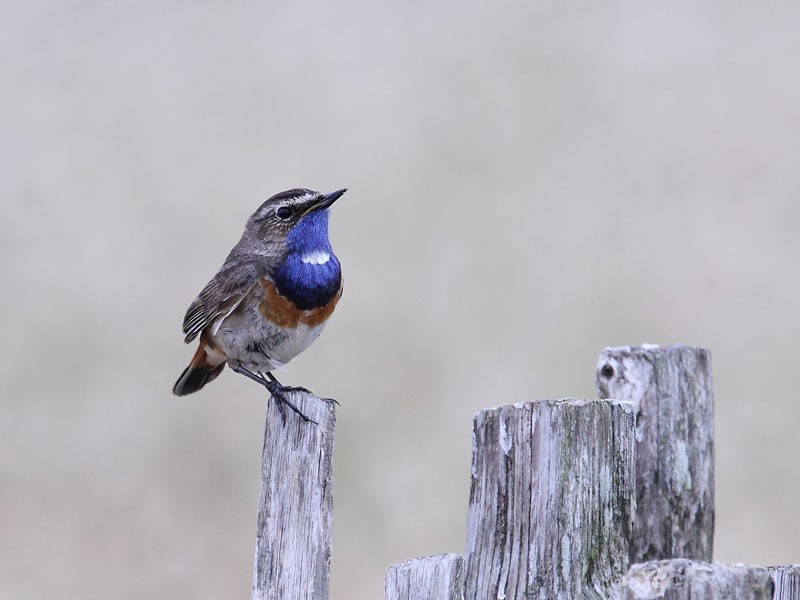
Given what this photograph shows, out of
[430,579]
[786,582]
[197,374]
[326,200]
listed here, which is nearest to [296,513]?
[430,579]

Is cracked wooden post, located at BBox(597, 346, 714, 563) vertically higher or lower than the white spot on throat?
lower

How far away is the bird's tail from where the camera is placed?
258 inches

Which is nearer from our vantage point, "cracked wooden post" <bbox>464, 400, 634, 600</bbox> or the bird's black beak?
"cracked wooden post" <bbox>464, 400, 634, 600</bbox>

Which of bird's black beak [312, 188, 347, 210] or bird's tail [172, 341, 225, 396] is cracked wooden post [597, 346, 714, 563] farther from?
bird's tail [172, 341, 225, 396]

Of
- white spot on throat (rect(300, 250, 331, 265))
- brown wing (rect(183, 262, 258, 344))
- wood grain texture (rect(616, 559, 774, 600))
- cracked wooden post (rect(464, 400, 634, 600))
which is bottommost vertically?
wood grain texture (rect(616, 559, 774, 600))

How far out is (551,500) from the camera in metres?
3.56

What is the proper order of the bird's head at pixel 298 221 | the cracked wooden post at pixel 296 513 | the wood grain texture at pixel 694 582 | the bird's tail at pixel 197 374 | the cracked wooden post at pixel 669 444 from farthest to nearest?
the bird's tail at pixel 197 374 < the bird's head at pixel 298 221 < the cracked wooden post at pixel 669 444 < the cracked wooden post at pixel 296 513 < the wood grain texture at pixel 694 582

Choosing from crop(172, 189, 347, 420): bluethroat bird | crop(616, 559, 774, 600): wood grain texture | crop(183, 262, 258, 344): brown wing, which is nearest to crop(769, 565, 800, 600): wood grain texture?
crop(616, 559, 774, 600): wood grain texture

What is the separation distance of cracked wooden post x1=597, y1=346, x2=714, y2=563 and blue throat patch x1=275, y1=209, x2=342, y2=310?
1543 millimetres

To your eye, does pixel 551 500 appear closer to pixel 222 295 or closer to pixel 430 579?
pixel 430 579

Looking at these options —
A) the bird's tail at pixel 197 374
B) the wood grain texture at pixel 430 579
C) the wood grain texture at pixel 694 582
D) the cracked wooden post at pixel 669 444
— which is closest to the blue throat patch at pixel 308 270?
the bird's tail at pixel 197 374

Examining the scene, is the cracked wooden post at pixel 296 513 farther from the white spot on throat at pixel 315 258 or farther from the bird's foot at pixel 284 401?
the white spot on throat at pixel 315 258

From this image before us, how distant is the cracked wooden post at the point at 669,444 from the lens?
15.2 ft

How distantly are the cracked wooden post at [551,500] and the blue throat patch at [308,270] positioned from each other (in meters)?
2.34
